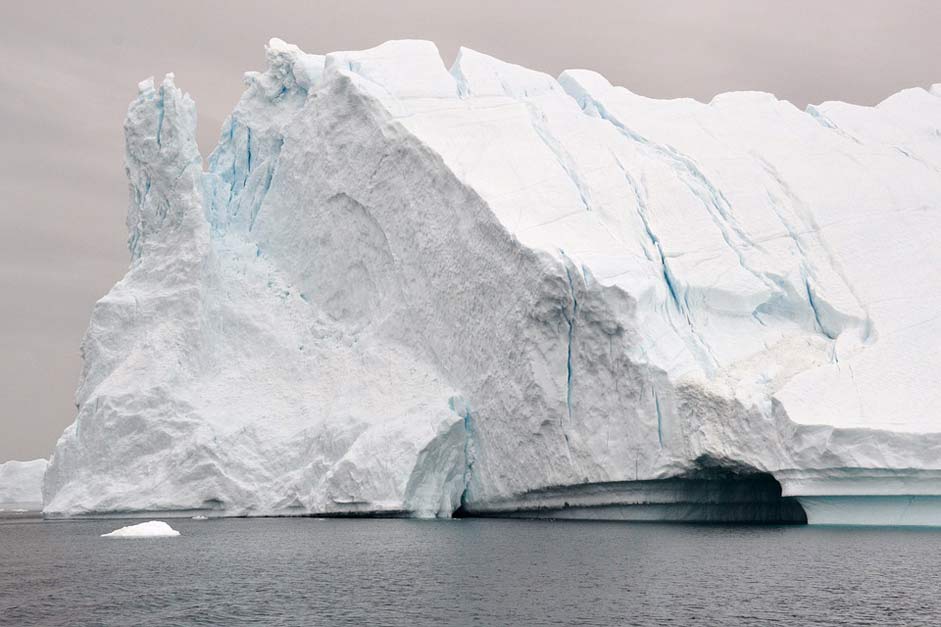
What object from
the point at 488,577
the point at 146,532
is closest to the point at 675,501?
the point at 488,577

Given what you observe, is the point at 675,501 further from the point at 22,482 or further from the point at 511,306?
the point at 22,482

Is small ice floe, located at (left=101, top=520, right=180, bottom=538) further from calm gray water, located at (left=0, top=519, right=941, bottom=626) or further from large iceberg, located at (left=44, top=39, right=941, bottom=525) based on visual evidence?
large iceberg, located at (left=44, top=39, right=941, bottom=525)

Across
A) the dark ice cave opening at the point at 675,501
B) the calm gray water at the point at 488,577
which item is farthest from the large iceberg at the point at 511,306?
the calm gray water at the point at 488,577

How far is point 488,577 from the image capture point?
1590 centimetres

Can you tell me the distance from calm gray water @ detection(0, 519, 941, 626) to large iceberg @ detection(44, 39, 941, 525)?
5.36ft

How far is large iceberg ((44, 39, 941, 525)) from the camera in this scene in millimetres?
22125

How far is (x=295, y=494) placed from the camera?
2545 centimetres

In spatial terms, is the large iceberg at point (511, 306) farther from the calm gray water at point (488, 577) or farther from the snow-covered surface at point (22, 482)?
the snow-covered surface at point (22, 482)

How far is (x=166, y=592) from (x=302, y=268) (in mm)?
13766

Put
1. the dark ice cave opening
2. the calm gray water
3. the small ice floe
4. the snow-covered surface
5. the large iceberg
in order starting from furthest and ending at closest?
the snow-covered surface < the small ice floe < the dark ice cave opening < the large iceberg < the calm gray water

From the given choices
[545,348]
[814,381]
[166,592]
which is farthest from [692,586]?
[545,348]

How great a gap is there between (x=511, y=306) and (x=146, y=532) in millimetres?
7967

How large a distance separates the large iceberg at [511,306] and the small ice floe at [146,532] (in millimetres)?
2216

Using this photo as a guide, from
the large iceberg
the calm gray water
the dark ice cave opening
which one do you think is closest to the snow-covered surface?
the large iceberg
